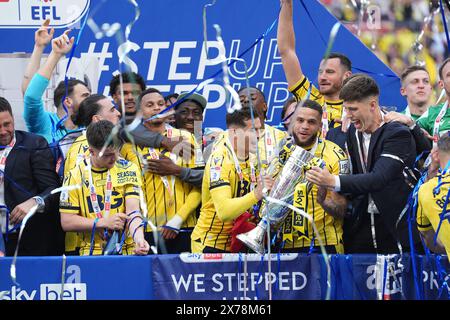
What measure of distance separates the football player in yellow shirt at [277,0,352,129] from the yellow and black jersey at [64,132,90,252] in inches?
67.7

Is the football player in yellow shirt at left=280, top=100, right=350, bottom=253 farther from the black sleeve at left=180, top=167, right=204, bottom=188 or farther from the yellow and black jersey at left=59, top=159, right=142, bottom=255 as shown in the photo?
the yellow and black jersey at left=59, top=159, right=142, bottom=255

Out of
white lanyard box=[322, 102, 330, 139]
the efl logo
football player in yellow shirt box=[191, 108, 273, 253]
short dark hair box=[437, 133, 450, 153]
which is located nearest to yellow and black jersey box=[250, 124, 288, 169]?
football player in yellow shirt box=[191, 108, 273, 253]

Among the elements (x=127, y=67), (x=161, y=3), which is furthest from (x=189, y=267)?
(x=161, y=3)

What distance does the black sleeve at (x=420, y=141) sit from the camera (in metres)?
7.52

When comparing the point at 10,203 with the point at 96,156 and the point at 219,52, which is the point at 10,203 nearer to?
the point at 96,156

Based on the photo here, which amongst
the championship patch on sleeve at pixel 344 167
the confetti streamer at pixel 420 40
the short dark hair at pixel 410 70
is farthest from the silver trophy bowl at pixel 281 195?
the confetti streamer at pixel 420 40

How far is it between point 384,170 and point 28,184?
2713 millimetres

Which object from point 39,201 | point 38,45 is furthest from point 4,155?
point 38,45

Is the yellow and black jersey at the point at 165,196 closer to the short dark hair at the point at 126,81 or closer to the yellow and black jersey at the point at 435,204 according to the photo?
the short dark hair at the point at 126,81

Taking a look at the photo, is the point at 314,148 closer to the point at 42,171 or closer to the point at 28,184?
the point at 42,171

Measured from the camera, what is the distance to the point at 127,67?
30.5ft

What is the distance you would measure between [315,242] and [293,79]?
4.89 ft

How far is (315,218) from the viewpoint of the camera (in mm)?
7285

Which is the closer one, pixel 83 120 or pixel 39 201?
pixel 39 201
